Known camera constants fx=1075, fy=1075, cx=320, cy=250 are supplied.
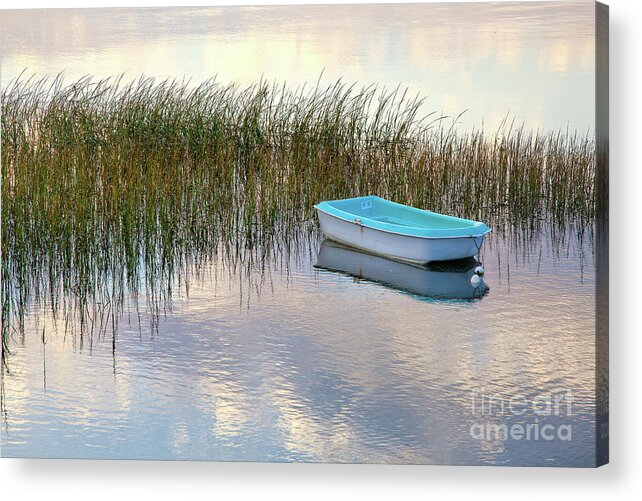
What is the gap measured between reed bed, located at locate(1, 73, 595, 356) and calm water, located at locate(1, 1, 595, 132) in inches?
4.3

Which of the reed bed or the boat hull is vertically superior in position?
the reed bed

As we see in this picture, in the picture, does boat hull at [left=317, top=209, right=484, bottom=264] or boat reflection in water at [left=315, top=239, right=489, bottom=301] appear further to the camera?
boat hull at [left=317, top=209, right=484, bottom=264]

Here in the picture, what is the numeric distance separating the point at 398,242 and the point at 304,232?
21.4 inches

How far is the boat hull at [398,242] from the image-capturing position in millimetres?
5579

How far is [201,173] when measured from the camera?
5699 mm

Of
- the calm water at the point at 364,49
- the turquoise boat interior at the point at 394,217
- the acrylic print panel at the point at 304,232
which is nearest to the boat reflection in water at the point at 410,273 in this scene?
the acrylic print panel at the point at 304,232

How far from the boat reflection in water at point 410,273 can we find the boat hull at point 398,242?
0.16 ft

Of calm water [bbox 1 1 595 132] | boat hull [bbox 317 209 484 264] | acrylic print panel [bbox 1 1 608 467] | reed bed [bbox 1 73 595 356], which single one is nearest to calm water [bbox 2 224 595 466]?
acrylic print panel [bbox 1 1 608 467]

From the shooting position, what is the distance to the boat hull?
5579 millimetres

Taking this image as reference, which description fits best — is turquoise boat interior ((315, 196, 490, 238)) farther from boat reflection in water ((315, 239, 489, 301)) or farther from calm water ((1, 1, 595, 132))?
calm water ((1, 1, 595, 132))

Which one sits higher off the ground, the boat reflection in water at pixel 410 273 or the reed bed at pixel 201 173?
the reed bed at pixel 201 173

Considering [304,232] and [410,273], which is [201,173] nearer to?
[304,232]

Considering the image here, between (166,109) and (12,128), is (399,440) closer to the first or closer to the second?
(166,109)

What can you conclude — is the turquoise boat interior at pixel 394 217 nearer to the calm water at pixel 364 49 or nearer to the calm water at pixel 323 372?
the calm water at pixel 323 372
